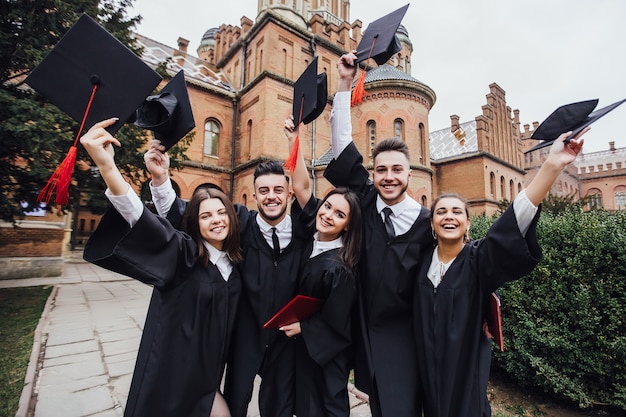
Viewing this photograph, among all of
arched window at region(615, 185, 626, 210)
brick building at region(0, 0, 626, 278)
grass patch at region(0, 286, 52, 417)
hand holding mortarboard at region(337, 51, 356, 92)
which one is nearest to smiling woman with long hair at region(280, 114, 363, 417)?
hand holding mortarboard at region(337, 51, 356, 92)

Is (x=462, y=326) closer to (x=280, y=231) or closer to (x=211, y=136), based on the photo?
(x=280, y=231)

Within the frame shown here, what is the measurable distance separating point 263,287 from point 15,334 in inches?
222

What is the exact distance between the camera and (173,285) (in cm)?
191

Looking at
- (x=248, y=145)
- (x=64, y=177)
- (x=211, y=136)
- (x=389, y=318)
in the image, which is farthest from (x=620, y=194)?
(x=64, y=177)

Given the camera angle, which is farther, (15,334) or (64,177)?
(15,334)

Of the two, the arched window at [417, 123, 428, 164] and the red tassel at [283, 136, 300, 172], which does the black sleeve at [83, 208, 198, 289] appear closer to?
the red tassel at [283, 136, 300, 172]

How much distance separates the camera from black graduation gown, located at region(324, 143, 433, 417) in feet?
6.71

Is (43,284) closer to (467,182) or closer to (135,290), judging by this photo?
(135,290)

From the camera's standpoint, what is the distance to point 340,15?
25.1 meters

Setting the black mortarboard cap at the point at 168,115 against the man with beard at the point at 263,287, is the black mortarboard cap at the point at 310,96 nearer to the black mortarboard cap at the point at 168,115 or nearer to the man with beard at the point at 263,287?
the man with beard at the point at 263,287

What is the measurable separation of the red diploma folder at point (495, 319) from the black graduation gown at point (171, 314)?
1.70 metres

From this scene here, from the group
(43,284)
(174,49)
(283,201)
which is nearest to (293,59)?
(174,49)

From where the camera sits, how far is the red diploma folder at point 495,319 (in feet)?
5.94

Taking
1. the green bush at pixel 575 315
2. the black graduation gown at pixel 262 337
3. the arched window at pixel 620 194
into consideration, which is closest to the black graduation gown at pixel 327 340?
the black graduation gown at pixel 262 337
